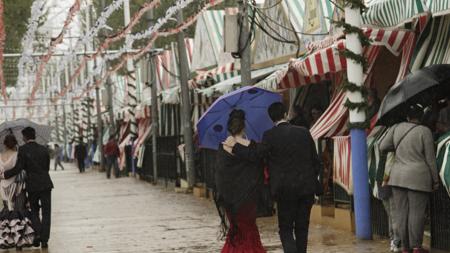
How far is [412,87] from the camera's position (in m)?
11.7

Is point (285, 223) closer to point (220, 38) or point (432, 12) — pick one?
point (432, 12)

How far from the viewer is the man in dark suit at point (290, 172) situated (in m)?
10.8

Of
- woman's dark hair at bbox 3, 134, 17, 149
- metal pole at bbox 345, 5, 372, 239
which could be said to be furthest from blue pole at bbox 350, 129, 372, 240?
woman's dark hair at bbox 3, 134, 17, 149

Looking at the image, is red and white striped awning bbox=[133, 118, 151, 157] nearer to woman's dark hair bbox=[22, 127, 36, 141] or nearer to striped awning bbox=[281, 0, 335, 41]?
striped awning bbox=[281, 0, 335, 41]

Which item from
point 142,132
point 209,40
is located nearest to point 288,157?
point 209,40

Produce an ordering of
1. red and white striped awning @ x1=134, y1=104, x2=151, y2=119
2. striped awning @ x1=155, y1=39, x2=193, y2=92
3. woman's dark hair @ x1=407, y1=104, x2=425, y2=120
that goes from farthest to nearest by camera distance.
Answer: red and white striped awning @ x1=134, y1=104, x2=151, y2=119 → striped awning @ x1=155, y1=39, x2=193, y2=92 → woman's dark hair @ x1=407, y1=104, x2=425, y2=120

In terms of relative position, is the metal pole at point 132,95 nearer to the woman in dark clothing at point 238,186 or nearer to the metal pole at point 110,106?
the metal pole at point 110,106

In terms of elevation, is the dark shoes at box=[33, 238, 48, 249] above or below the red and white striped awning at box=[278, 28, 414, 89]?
below

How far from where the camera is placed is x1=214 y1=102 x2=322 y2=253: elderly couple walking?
10.8 metres

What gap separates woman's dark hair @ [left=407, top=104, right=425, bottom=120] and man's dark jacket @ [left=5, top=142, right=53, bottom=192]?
6086 millimetres

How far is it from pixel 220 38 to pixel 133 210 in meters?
8.26

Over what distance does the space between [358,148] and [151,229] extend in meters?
5.25

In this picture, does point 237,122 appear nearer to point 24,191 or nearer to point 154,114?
point 24,191

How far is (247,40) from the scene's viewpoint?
66.3 feet
